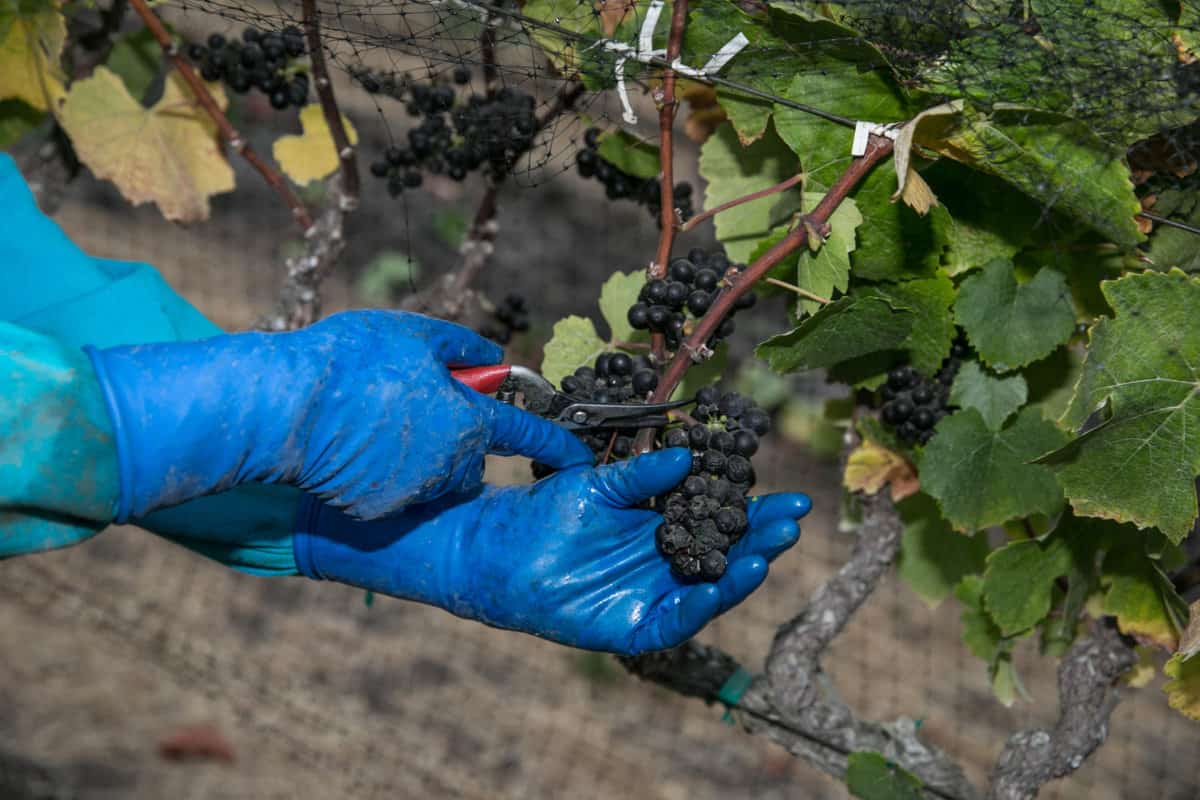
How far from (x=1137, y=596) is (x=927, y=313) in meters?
0.52

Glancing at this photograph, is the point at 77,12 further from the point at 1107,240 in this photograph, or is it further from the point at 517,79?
the point at 1107,240

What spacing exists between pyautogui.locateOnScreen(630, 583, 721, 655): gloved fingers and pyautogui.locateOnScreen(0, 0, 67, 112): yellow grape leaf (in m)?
1.47

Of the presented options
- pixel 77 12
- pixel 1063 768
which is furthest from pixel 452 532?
pixel 77 12

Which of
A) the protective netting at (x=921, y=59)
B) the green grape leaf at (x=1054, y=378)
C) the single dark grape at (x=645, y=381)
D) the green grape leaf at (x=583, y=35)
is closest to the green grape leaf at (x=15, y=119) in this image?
the protective netting at (x=921, y=59)

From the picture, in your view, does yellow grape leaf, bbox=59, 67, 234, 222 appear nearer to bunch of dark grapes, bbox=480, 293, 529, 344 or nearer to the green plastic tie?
bunch of dark grapes, bbox=480, 293, 529, 344

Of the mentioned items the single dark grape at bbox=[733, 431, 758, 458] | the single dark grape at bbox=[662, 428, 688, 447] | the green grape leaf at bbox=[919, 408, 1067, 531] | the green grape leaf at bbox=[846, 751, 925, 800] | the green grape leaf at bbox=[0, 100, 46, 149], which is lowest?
the green grape leaf at bbox=[846, 751, 925, 800]

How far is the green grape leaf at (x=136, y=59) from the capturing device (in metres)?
2.19

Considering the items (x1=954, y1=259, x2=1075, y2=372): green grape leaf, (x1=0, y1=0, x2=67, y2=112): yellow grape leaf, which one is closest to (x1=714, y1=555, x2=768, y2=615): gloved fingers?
(x1=954, y1=259, x2=1075, y2=372): green grape leaf

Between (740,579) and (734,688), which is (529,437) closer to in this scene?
(740,579)

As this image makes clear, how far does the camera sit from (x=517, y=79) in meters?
1.66

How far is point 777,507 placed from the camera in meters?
1.35

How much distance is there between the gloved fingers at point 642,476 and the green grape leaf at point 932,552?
26.4 inches

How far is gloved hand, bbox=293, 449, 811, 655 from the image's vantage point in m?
1.32

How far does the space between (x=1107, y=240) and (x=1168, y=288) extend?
197 mm
